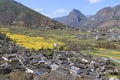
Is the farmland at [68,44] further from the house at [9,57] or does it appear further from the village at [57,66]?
the house at [9,57]

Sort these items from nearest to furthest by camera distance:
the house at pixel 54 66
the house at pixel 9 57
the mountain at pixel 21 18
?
the house at pixel 54 66 < the house at pixel 9 57 < the mountain at pixel 21 18

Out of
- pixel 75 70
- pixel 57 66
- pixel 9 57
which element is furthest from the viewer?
pixel 9 57

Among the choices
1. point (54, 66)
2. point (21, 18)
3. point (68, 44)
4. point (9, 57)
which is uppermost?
point (21, 18)

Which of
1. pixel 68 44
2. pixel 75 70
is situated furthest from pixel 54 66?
pixel 68 44

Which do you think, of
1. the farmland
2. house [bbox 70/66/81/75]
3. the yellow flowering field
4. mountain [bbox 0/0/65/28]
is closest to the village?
house [bbox 70/66/81/75]

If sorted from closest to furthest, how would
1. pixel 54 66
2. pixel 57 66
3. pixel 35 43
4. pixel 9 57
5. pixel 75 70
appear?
pixel 75 70 → pixel 57 66 → pixel 54 66 → pixel 9 57 → pixel 35 43

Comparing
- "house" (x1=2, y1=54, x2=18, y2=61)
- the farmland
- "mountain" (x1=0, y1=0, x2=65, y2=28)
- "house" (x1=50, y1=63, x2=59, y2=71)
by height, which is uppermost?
"mountain" (x1=0, y1=0, x2=65, y2=28)

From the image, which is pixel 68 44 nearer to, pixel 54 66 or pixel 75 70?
pixel 54 66

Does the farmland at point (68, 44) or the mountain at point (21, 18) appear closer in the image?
the farmland at point (68, 44)

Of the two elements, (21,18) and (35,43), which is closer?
(35,43)

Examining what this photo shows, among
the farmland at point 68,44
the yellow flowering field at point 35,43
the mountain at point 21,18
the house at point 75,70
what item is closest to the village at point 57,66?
the house at point 75,70

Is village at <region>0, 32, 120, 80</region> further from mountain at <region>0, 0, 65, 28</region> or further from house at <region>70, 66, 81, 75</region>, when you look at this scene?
mountain at <region>0, 0, 65, 28</region>

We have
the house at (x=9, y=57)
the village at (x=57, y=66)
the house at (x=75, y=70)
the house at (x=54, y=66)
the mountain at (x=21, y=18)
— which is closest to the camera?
the village at (x=57, y=66)

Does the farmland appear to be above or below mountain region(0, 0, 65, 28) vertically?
below
